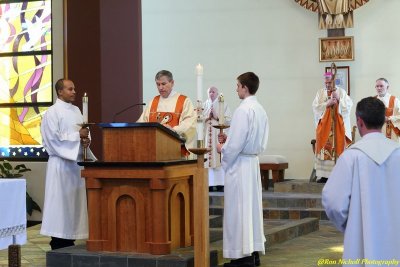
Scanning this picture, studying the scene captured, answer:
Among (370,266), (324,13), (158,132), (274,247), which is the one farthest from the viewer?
(324,13)

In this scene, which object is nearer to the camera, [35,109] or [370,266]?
[370,266]

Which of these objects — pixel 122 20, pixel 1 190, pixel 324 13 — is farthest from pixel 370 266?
pixel 324 13

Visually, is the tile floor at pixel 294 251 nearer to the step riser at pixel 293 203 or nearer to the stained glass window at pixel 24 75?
the step riser at pixel 293 203

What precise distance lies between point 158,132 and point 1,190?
4.97 feet

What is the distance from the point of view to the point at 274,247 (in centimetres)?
793

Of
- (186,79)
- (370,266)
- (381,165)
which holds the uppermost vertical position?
(186,79)

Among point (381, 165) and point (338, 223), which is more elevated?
point (381, 165)

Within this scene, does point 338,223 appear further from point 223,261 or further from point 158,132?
point 223,261

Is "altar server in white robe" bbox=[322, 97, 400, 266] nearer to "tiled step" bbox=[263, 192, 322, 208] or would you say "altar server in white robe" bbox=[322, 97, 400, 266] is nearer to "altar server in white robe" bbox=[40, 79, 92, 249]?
"altar server in white robe" bbox=[40, 79, 92, 249]

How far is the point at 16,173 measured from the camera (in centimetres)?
1010

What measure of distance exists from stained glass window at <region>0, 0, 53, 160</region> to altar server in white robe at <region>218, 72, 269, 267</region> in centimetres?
449

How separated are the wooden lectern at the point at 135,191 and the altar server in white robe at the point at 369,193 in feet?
7.92

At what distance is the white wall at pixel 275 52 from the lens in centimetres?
1266

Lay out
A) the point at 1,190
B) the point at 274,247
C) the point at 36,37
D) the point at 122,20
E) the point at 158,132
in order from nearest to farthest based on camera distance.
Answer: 1. the point at 1,190
2. the point at 158,132
3. the point at 274,247
4. the point at 122,20
5. the point at 36,37
